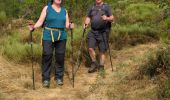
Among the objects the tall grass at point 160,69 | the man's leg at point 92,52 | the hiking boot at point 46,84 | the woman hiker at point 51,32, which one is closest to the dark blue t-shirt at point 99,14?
the man's leg at point 92,52

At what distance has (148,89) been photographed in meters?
7.80

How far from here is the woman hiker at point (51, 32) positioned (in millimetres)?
8922

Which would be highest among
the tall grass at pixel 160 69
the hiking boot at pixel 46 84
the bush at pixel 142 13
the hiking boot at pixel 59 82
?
the tall grass at pixel 160 69

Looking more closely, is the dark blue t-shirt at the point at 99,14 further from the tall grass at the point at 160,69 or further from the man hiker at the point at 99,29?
the tall grass at the point at 160,69

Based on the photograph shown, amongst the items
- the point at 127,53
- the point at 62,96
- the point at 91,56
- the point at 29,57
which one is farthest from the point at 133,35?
the point at 62,96

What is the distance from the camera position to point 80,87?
29.7ft

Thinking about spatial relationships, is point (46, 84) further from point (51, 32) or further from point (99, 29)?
point (99, 29)

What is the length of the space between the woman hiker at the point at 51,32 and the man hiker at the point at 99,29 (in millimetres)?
1280

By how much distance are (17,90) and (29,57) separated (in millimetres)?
1870

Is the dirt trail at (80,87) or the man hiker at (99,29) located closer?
the dirt trail at (80,87)

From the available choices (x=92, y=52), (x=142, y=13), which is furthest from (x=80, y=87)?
(x=142, y=13)

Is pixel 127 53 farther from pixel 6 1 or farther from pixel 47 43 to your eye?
A: pixel 6 1

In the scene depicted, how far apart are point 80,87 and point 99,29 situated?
6.24 feet

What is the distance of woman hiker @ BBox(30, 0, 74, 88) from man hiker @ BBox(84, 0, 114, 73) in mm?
1280
